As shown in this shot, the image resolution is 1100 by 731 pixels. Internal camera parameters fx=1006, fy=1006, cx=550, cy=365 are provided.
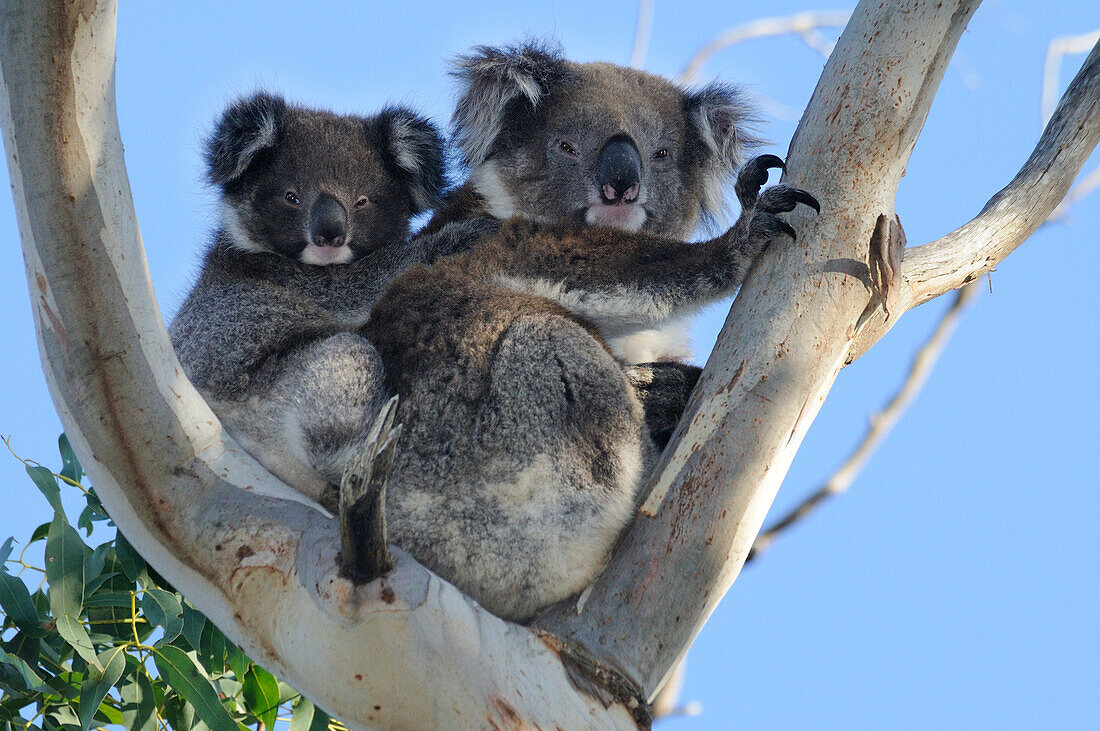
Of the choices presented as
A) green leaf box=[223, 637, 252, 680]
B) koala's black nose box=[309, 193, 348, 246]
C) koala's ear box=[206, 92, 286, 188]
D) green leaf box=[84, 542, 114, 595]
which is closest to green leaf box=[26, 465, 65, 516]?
green leaf box=[84, 542, 114, 595]

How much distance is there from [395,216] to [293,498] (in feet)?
4.88

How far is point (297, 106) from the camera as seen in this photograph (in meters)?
3.83

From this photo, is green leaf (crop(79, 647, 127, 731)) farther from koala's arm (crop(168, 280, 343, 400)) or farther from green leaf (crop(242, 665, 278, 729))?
koala's arm (crop(168, 280, 343, 400))

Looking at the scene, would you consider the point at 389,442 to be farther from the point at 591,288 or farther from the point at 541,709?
the point at 591,288

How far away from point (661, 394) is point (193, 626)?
4.65 feet

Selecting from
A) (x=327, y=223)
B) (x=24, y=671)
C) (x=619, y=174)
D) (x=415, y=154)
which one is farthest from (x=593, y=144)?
(x=24, y=671)

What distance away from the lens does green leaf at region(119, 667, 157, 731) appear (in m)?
2.72

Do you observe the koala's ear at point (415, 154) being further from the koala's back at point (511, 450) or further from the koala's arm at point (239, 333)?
the koala's back at point (511, 450)

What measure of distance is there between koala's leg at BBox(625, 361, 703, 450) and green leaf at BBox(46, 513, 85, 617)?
159cm

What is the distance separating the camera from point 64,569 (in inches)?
107

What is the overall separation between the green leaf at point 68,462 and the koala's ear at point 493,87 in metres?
1.64

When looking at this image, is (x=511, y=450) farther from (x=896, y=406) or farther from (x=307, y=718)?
(x=896, y=406)

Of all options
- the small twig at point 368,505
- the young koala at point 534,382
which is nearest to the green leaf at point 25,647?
the young koala at point 534,382

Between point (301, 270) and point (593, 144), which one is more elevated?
point (593, 144)
